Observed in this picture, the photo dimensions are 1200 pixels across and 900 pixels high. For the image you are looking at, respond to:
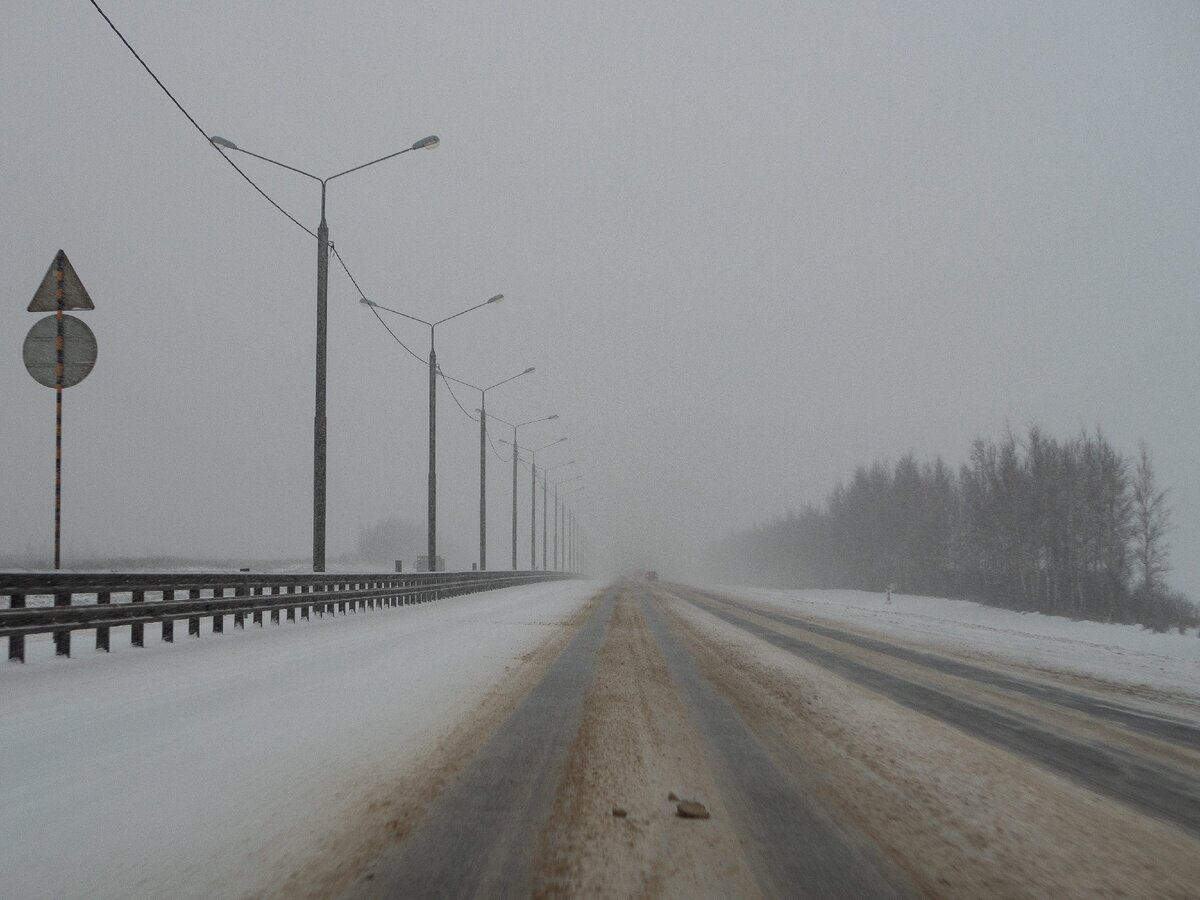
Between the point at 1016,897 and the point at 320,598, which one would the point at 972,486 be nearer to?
the point at 320,598

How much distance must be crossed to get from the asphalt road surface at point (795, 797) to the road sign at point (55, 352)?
6.63m

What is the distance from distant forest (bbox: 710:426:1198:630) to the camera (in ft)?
152

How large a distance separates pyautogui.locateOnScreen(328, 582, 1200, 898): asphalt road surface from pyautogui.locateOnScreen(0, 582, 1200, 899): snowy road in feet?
0.05

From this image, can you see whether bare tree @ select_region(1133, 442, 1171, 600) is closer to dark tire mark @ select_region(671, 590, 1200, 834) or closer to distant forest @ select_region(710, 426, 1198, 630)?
distant forest @ select_region(710, 426, 1198, 630)

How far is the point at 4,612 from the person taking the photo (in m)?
6.57

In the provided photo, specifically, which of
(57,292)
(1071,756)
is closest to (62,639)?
(57,292)

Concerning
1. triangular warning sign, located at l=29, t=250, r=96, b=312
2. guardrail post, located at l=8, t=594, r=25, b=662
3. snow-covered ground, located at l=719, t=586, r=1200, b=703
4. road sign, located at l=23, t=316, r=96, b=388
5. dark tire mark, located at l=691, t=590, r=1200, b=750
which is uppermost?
triangular warning sign, located at l=29, t=250, r=96, b=312

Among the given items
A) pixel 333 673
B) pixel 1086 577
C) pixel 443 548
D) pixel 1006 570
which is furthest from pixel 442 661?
pixel 443 548

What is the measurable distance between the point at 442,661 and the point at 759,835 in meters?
5.65

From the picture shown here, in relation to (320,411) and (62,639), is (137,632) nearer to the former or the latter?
(62,639)

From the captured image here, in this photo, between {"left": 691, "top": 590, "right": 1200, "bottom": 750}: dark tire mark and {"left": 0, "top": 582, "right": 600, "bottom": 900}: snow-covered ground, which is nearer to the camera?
{"left": 0, "top": 582, "right": 600, "bottom": 900}: snow-covered ground

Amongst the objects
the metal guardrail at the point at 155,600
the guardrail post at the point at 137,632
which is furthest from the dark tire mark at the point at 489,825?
the guardrail post at the point at 137,632

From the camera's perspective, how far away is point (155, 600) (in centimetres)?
885

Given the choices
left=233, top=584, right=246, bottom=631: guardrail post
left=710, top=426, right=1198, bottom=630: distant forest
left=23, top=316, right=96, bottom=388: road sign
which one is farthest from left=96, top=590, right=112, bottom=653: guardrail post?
left=710, top=426, right=1198, bottom=630: distant forest
